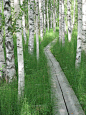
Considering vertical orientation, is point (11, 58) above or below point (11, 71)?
above

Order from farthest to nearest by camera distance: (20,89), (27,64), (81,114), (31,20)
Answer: (31,20) < (27,64) < (20,89) < (81,114)

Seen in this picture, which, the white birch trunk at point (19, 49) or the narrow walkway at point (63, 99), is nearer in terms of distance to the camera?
the narrow walkway at point (63, 99)

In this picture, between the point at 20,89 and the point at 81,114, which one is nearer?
the point at 81,114

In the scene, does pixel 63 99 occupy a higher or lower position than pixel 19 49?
lower

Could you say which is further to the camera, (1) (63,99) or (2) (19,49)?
(1) (63,99)

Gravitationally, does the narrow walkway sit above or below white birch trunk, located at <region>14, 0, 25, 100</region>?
below

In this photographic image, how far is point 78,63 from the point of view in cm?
673

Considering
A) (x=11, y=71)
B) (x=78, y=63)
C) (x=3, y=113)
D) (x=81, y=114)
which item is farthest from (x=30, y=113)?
(x=78, y=63)

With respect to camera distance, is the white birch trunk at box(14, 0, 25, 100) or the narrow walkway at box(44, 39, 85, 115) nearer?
the narrow walkway at box(44, 39, 85, 115)

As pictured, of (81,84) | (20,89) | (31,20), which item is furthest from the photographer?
(31,20)

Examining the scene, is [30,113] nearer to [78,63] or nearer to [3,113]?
[3,113]

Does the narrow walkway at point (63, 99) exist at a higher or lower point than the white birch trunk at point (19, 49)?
lower

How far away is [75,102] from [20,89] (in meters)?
1.50

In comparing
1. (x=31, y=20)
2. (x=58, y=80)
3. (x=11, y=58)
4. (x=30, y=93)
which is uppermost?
(x=31, y=20)
